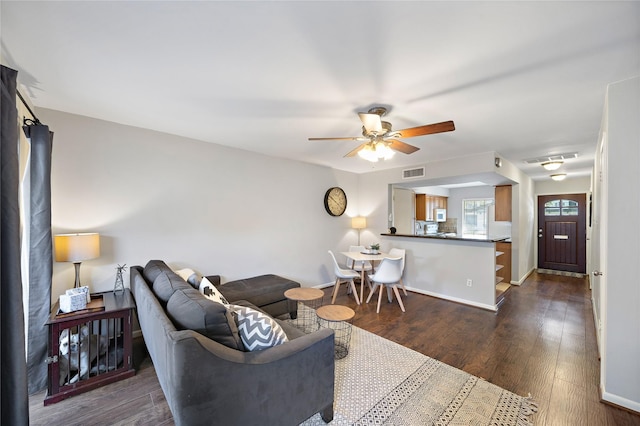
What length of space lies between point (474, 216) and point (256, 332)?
8027mm

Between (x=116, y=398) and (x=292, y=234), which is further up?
(x=292, y=234)

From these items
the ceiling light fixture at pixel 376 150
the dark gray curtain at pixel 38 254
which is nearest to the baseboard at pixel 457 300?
the ceiling light fixture at pixel 376 150

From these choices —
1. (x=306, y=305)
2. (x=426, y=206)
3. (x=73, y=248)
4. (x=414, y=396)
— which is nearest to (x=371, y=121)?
(x=414, y=396)

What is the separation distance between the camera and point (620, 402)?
1883mm

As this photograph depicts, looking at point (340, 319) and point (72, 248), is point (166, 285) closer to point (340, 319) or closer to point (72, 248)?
point (72, 248)

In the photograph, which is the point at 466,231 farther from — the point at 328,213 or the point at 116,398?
the point at 116,398

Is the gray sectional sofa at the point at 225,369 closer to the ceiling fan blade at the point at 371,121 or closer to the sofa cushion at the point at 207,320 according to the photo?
the sofa cushion at the point at 207,320

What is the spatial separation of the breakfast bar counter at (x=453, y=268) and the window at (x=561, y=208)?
3.94m

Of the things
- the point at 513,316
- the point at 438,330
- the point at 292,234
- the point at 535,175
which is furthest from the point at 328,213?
the point at 535,175

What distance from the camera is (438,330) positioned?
316 cm

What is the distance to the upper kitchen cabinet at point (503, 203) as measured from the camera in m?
5.37

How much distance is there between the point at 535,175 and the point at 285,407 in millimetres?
7132

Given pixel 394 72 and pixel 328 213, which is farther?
pixel 328 213

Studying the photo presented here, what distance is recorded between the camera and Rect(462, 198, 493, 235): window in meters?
7.50
